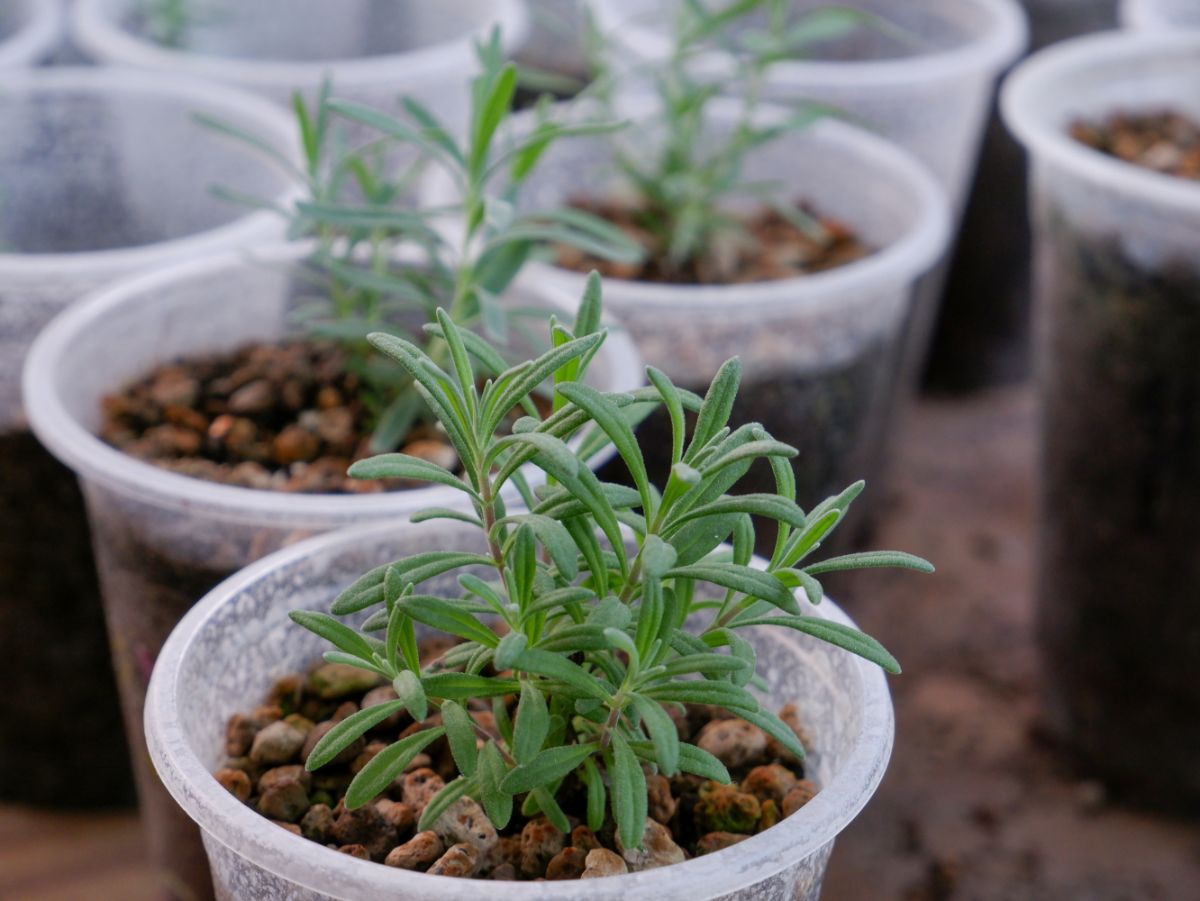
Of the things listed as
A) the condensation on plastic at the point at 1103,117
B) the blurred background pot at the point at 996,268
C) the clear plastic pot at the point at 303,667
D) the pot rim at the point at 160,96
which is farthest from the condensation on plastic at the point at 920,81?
the clear plastic pot at the point at 303,667

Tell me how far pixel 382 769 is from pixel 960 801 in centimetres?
91

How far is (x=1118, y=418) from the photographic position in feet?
3.95

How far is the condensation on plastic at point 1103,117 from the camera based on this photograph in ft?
3.65

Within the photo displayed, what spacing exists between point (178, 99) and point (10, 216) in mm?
191

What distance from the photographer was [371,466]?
1.82ft

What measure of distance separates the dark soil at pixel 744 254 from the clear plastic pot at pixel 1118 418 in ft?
0.63

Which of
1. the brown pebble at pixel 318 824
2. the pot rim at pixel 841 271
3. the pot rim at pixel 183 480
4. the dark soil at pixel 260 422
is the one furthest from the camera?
the pot rim at pixel 841 271

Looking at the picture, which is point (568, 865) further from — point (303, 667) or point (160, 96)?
point (160, 96)

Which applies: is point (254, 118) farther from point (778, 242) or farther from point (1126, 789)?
point (1126, 789)

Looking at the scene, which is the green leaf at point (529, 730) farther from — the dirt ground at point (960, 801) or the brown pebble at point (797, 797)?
the dirt ground at point (960, 801)

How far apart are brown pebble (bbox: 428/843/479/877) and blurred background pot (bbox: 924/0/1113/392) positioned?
156 centimetres

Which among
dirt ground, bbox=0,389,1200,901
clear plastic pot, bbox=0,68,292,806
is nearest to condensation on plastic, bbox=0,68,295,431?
clear plastic pot, bbox=0,68,292,806

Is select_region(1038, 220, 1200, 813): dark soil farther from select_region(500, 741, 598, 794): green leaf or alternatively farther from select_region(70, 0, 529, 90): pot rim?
select_region(500, 741, 598, 794): green leaf

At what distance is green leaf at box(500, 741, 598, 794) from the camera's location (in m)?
0.56
